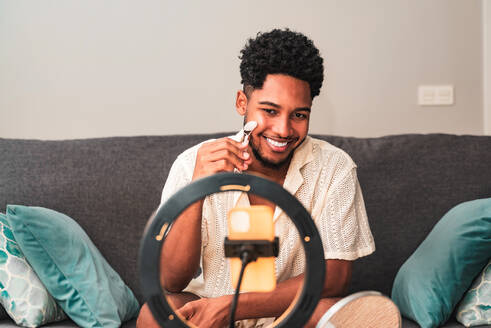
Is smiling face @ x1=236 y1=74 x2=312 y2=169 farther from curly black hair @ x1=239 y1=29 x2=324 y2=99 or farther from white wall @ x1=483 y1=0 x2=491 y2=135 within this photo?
white wall @ x1=483 y1=0 x2=491 y2=135

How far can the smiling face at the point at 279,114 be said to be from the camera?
1.31 meters

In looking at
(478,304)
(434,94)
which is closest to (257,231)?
(478,304)

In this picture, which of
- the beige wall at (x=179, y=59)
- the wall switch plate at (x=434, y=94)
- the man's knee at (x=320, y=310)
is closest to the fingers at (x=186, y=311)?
the man's knee at (x=320, y=310)

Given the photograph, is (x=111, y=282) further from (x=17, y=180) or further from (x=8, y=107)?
(x=8, y=107)

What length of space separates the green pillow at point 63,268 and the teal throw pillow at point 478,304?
0.93 m

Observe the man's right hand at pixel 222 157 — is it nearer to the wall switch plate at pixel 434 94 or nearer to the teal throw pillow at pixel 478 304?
the teal throw pillow at pixel 478 304

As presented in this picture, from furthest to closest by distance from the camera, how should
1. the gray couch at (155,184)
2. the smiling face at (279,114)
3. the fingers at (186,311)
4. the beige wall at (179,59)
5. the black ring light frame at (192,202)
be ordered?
the beige wall at (179,59) → the gray couch at (155,184) → the smiling face at (279,114) → the fingers at (186,311) → the black ring light frame at (192,202)

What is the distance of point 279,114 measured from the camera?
1.32m

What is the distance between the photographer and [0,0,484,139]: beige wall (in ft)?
7.11

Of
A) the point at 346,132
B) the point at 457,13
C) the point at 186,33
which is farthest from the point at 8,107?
the point at 457,13

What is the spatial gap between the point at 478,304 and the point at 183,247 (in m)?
0.79

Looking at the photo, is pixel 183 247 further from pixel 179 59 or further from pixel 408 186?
pixel 179 59

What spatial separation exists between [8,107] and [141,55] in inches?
23.6

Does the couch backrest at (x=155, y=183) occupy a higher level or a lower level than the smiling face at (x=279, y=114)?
lower
